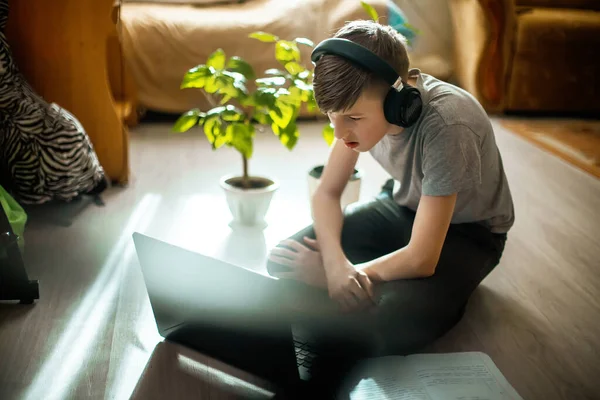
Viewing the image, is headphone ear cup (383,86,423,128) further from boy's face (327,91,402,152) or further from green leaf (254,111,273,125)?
green leaf (254,111,273,125)

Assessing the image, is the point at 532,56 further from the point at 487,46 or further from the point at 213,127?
the point at 213,127

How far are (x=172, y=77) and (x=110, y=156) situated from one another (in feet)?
2.58

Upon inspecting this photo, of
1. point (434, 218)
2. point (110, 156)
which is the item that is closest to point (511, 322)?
point (434, 218)

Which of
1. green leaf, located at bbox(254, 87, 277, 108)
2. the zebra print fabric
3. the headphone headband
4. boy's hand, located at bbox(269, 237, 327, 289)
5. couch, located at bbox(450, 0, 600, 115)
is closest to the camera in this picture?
the headphone headband

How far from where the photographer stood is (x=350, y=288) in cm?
122

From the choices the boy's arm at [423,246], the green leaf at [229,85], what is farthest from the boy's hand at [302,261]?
the green leaf at [229,85]

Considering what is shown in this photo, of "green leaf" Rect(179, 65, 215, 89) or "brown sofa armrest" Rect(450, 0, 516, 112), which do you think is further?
"brown sofa armrest" Rect(450, 0, 516, 112)

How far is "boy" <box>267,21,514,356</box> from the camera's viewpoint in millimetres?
1114

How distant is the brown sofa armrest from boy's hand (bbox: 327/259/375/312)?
2080 mm

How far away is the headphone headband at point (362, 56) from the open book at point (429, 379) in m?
0.52

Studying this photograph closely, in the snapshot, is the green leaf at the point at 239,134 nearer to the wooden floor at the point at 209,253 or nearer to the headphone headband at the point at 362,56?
the wooden floor at the point at 209,253

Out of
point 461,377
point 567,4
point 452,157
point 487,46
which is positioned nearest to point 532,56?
point 487,46

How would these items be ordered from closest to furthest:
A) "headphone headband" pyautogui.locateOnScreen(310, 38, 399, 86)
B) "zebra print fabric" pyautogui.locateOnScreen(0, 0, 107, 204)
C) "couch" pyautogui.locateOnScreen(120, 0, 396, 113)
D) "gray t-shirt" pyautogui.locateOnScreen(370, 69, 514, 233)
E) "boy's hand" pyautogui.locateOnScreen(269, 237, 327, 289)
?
"headphone headband" pyautogui.locateOnScreen(310, 38, 399, 86), "gray t-shirt" pyautogui.locateOnScreen(370, 69, 514, 233), "boy's hand" pyautogui.locateOnScreen(269, 237, 327, 289), "zebra print fabric" pyautogui.locateOnScreen(0, 0, 107, 204), "couch" pyautogui.locateOnScreen(120, 0, 396, 113)

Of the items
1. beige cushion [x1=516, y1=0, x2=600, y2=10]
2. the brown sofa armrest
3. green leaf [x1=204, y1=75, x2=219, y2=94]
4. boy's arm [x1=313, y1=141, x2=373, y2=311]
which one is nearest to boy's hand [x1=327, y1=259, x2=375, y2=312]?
boy's arm [x1=313, y1=141, x2=373, y2=311]
